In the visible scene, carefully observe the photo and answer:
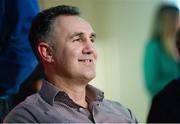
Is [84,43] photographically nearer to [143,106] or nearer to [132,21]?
[143,106]

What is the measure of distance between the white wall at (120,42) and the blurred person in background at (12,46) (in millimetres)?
1565

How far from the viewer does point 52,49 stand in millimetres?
1398

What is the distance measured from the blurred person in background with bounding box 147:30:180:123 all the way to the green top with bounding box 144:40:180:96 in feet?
0.10

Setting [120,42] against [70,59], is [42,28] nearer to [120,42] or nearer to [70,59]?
[70,59]

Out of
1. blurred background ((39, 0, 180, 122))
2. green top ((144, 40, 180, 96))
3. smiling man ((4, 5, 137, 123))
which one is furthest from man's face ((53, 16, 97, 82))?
blurred background ((39, 0, 180, 122))

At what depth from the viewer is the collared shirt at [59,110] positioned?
1.27m

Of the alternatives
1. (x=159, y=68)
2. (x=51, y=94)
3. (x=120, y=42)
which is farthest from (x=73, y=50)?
(x=120, y=42)

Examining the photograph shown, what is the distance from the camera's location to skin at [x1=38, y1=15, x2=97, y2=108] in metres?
1.37

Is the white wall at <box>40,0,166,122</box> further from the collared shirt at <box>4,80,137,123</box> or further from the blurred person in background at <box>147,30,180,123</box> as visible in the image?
the collared shirt at <box>4,80,137,123</box>

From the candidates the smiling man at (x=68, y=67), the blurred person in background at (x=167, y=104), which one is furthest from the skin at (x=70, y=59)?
the blurred person in background at (x=167, y=104)

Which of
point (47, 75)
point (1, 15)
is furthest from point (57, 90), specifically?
point (1, 15)

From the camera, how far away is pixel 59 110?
1307 mm

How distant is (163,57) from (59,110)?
51 cm

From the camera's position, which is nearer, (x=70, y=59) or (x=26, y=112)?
(x=26, y=112)
